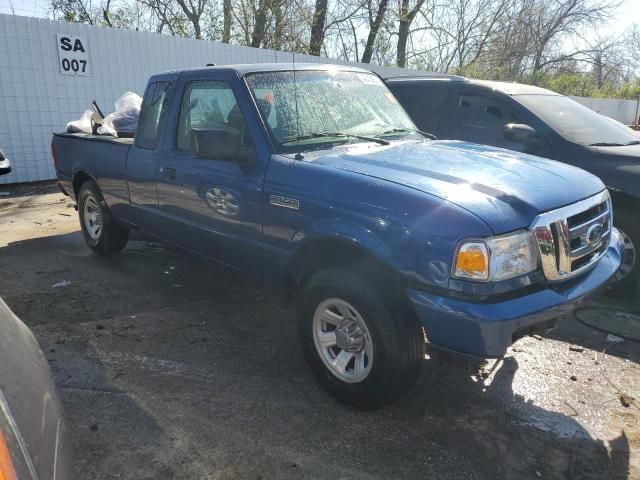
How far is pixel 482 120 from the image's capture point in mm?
5309

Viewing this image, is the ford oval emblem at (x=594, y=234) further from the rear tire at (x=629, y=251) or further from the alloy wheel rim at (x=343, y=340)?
the rear tire at (x=629, y=251)

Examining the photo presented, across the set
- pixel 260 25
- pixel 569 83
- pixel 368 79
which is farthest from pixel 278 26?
pixel 569 83

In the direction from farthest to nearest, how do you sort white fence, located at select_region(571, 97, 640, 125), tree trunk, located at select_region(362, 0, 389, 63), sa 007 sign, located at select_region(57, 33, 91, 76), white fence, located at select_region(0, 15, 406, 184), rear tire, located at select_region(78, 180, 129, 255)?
white fence, located at select_region(571, 97, 640, 125) < tree trunk, located at select_region(362, 0, 389, 63) < sa 007 sign, located at select_region(57, 33, 91, 76) < white fence, located at select_region(0, 15, 406, 184) < rear tire, located at select_region(78, 180, 129, 255)

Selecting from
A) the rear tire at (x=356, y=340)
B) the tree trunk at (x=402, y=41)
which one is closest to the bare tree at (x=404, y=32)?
the tree trunk at (x=402, y=41)

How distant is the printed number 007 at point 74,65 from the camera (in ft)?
30.2

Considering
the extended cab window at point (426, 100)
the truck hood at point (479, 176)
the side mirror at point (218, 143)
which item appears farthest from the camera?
the extended cab window at point (426, 100)

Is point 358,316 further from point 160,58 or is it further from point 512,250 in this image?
point 160,58

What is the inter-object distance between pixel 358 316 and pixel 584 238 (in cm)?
133

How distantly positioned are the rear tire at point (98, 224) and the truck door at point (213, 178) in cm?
133

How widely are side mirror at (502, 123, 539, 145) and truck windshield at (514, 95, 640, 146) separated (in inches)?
10.3

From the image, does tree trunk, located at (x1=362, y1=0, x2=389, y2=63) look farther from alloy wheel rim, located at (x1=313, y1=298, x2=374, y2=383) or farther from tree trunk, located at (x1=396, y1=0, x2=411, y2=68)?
alloy wheel rim, located at (x1=313, y1=298, x2=374, y2=383)

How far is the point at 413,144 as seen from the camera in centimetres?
367

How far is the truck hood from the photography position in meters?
2.57

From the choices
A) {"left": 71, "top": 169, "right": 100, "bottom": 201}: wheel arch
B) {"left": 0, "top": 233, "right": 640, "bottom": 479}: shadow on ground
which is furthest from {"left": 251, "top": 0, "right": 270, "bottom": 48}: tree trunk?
{"left": 0, "top": 233, "right": 640, "bottom": 479}: shadow on ground
